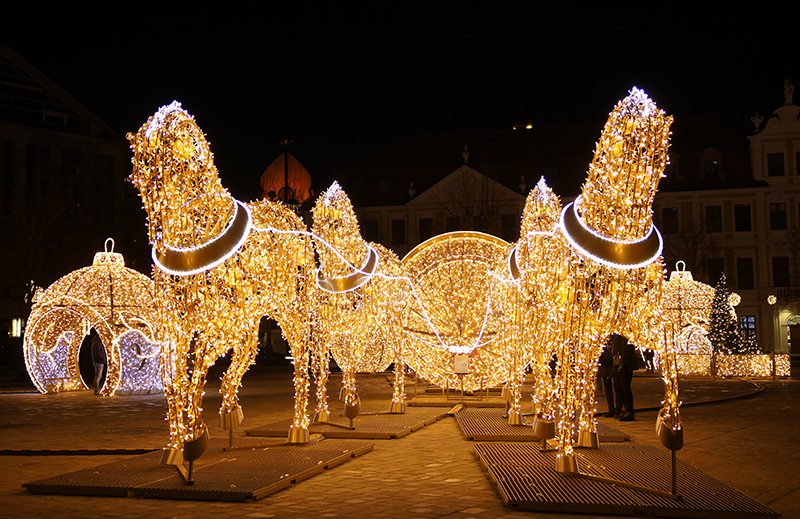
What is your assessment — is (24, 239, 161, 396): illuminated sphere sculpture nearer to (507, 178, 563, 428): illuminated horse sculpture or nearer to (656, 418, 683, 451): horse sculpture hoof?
(507, 178, 563, 428): illuminated horse sculpture

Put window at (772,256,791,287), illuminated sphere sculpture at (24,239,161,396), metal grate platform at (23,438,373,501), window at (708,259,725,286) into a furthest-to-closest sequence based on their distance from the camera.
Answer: window at (708,259,725,286) < window at (772,256,791,287) < illuminated sphere sculpture at (24,239,161,396) < metal grate platform at (23,438,373,501)

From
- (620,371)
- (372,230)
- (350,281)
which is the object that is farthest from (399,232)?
(350,281)

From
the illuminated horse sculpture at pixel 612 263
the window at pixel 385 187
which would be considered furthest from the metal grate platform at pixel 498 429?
the window at pixel 385 187

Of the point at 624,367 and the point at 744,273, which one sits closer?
the point at 624,367

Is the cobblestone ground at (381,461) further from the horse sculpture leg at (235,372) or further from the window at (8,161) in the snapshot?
the window at (8,161)

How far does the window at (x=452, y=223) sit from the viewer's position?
4097 cm

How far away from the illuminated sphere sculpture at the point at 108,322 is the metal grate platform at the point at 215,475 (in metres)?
9.86

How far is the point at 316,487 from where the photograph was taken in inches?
291

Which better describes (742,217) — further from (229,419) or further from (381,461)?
(229,419)

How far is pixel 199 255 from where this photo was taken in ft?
25.1

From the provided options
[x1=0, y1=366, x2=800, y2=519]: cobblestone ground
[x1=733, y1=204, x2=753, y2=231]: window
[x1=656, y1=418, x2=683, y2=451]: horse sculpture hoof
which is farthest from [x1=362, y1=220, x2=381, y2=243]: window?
[x1=656, y1=418, x2=683, y2=451]: horse sculpture hoof

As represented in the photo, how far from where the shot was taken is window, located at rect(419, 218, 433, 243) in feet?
145

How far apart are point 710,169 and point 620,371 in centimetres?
3308

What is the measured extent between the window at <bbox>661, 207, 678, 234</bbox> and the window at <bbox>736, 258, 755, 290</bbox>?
3721 mm
